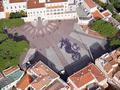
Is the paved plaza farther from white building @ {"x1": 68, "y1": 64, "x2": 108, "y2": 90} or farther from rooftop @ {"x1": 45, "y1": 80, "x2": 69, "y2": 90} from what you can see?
rooftop @ {"x1": 45, "y1": 80, "x2": 69, "y2": 90}

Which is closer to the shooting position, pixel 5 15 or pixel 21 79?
pixel 21 79

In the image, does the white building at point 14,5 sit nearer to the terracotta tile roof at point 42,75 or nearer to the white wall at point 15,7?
the white wall at point 15,7

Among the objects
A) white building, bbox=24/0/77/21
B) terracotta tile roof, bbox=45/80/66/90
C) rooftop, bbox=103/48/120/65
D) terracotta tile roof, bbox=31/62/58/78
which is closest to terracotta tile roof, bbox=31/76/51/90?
terracotta tile roof, bbox=45/80/66/90

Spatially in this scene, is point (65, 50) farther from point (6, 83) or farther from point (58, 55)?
point (6, 83)

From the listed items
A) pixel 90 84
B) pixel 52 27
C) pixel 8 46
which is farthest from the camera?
pixel 52 27

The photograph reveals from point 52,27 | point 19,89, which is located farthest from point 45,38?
point 19,89

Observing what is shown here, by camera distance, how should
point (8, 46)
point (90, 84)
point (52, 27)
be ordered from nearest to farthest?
point (90, 84)
point (8, 46)
point (52, 27)
